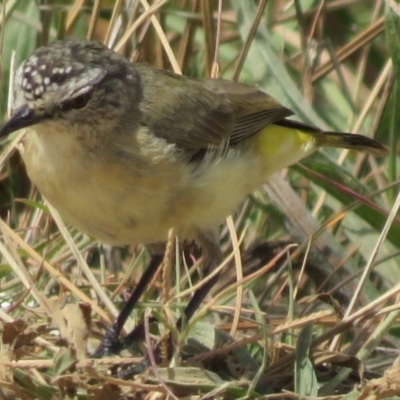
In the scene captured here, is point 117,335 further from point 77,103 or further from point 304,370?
point 77,103

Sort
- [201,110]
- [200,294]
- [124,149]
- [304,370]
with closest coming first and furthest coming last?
[304,370], [124,149], [200,294], [201,110]

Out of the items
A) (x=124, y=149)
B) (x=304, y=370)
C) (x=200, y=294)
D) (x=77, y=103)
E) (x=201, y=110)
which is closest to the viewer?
(x=304, y=370)

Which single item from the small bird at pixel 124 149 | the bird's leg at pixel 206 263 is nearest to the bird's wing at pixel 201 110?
the small bird at pixel 124 149

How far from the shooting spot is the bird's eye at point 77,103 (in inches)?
156

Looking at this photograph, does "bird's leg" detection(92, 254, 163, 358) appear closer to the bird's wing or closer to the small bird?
the small bird

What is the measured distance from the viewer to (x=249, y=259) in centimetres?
509

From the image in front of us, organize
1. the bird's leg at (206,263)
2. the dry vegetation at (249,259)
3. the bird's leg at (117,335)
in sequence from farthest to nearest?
the bird's leg at (206,263) → the bird's leg at (117,335) → the dry vegetation at (249,259)

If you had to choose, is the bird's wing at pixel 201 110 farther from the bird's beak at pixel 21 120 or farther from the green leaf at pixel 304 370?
the green leaf at pixel 304 370

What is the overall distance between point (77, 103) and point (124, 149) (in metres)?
0.27

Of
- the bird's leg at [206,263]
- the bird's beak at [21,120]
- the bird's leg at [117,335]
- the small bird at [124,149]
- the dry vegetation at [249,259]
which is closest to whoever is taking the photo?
the dry vegetation at [249,259]

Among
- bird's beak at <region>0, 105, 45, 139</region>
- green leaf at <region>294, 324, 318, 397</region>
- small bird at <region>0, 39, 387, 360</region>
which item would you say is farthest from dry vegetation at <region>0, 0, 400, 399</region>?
bird's beak at <region>0, 105, 45, 139</region>

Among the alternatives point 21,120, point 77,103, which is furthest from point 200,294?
point 21,120

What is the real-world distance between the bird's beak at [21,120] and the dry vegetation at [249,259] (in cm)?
59

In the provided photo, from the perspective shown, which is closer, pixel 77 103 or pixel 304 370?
pixel 304 370
